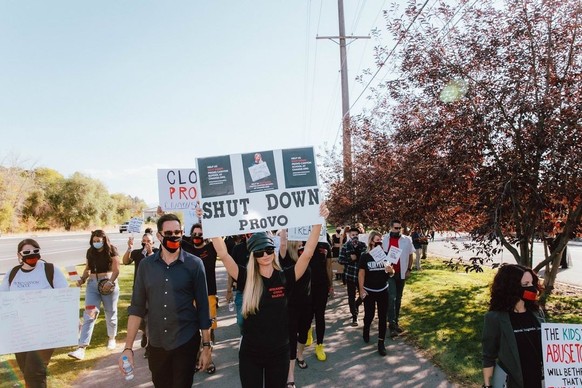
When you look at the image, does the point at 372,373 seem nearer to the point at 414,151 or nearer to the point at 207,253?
the point at 207,253

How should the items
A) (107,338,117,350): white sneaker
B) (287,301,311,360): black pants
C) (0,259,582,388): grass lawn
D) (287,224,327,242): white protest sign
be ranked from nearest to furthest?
(287,301,311,360): black pants < (0,259,582,388): grass lawn < (287,224,327,242): white protest sign < (107,338,117,350): white sneaker

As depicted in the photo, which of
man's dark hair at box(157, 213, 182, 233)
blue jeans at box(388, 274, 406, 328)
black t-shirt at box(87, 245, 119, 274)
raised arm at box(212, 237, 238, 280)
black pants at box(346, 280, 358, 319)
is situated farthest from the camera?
black pants at box(346, 280, 358, 319)

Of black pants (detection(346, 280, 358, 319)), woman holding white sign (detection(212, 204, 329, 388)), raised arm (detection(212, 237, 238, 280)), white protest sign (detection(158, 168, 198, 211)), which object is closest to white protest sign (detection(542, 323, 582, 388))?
woman holding white sign (detection(212, 204, 329, 388))

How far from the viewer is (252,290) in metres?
3.41

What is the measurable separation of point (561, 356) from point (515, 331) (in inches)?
15.5

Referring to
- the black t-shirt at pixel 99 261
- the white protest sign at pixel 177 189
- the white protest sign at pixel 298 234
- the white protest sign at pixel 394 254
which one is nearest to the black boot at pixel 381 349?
the white protest sign at pixel 394 254

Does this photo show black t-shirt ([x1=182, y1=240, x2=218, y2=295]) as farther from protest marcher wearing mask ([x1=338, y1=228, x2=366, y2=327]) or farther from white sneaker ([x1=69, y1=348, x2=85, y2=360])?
protest marcher wearing mask ([x1=338, y1=228, x2=366, y2=327])

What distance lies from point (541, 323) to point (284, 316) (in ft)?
6.84

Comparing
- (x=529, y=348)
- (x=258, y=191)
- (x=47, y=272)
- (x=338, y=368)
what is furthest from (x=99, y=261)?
(x=529, y=348)

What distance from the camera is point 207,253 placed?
6922mm

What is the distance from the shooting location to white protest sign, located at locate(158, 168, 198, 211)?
7.45m

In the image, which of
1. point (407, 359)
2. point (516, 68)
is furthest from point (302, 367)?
point (516, 68)

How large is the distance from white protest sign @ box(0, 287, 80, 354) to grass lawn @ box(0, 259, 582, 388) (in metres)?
1.74

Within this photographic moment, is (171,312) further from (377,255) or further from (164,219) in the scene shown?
(377,255)
